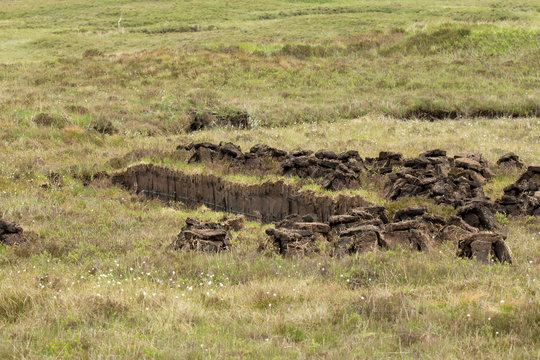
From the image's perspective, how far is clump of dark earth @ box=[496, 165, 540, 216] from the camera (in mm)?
10516

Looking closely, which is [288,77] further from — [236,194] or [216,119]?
[236,194]

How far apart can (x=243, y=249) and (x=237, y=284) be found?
1.49 meters

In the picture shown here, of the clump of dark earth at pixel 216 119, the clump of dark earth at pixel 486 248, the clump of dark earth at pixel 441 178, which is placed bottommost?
the clump of dark earth at pixel 216 119

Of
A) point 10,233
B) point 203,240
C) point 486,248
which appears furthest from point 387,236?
point 10,233

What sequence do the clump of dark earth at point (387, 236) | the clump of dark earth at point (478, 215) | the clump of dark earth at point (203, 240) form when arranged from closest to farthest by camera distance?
the clump of dark earth at point (387, 236) → the clump of dark earth at point (203, 240) → the clump of dark earth at point (478, 215)

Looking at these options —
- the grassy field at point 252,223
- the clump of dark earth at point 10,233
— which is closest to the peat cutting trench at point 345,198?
the grassy field at point 252,223

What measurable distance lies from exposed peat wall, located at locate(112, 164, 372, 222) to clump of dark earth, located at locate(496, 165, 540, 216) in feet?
8.59

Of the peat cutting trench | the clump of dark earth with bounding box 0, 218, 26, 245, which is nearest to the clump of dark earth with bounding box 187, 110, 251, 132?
the peat cutting trench

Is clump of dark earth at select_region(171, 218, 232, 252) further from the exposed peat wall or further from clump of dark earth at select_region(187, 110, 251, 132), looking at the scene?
clump of dark earth at select_region(187, 110, 251, 132)

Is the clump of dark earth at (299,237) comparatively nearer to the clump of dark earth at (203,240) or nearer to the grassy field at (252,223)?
the grassy field at (252,223)

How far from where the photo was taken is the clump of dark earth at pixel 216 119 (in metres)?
23.3

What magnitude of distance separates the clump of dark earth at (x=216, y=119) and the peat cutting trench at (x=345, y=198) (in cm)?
636

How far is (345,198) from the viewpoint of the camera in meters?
12.0

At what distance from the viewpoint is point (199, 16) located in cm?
6931
